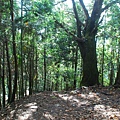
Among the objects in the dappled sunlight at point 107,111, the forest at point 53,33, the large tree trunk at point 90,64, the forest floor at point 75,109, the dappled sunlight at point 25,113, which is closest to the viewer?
the dappled sunlight at point 107,111

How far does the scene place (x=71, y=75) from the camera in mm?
16922

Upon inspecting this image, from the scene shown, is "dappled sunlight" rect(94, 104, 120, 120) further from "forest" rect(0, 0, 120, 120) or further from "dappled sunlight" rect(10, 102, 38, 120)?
"forest" rect(0, 0, 120, 120)

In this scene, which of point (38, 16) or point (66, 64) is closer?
point (38, 16)

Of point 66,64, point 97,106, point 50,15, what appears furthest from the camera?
point 66,64

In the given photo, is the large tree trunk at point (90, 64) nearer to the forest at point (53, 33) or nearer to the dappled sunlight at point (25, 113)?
the forest at point (53, 33)

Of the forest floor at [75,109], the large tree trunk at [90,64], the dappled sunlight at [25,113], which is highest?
the large tree trunk at [90,64]

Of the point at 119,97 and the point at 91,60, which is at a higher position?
the point at 91,60

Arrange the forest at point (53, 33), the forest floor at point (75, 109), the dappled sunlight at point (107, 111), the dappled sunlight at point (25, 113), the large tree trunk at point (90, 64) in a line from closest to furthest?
1. the dappled sunlight at point (107, 111)
2. the forest floor at point (75, 109)
3. the dappled sunlight at point (25, 113)
4. the forest at point (53, 33)
5. the large tree trunk at point (90, 64)

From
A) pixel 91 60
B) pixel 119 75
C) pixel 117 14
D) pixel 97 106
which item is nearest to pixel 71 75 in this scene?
pixel 91 60

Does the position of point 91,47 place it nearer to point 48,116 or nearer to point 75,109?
point 75,109

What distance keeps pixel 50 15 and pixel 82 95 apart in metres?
3.54

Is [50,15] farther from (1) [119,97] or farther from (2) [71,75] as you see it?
(2) [71,75]

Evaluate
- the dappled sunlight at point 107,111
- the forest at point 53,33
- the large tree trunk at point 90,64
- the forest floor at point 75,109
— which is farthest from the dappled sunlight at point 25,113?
the large tree trunk at point 90,64

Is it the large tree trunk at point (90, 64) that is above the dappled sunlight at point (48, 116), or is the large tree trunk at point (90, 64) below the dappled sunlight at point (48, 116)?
above
